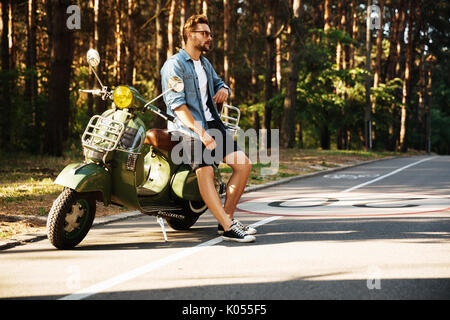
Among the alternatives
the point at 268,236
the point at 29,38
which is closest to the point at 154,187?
the point at 268,236

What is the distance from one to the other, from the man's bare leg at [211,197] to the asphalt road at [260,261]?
0.80 feet

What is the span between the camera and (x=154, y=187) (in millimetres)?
6961

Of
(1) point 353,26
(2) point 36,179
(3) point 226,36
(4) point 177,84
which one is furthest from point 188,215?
(1) point 353,26

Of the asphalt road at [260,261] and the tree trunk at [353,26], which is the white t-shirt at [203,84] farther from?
the tree trunk at [353,26]

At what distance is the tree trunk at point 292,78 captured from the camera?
28969 millimetres

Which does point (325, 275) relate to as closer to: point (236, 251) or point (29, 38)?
point (236, 251)

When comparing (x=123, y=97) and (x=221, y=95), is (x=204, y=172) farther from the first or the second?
(x=123, y=97)

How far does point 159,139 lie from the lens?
6.79m

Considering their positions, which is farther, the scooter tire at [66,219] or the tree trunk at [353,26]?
the tree trunk at [353,26]

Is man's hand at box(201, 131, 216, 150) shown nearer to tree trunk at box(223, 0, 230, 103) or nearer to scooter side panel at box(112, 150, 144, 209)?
scooter side panel at box(112, 150, 144, 209)

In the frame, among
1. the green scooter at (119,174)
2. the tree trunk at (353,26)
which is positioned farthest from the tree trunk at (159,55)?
the tree trunk at (353,26)

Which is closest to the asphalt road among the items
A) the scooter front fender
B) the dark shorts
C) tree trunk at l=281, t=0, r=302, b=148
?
the scooter front fender

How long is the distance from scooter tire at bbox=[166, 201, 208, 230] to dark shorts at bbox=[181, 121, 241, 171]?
70cm
